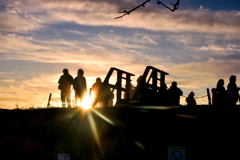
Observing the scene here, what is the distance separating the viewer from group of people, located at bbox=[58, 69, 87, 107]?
13664mm

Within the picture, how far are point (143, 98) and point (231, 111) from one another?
3.39 metres

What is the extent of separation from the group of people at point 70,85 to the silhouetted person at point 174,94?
3.39m

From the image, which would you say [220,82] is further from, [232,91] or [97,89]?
[97,89]

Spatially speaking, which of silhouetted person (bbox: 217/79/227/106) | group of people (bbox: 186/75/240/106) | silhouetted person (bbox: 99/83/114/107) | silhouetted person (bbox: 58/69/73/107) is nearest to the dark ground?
group of people (bbox: 186/75/240/106)

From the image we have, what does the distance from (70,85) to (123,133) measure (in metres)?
3.57

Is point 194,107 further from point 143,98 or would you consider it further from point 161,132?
point 143,98

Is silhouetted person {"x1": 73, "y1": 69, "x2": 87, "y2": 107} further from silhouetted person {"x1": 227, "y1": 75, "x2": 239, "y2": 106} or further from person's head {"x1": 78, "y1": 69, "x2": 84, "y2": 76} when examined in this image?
silhouetted person {"x1": 227, "y1": 75, "x2": 239, "y2": 106}

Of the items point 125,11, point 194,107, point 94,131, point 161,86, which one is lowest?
point 94,131

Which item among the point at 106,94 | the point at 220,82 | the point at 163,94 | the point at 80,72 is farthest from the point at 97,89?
the point at 220,82

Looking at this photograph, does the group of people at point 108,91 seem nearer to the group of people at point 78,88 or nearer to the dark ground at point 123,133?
the group of people at point 78,88

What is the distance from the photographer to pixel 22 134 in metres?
12.8

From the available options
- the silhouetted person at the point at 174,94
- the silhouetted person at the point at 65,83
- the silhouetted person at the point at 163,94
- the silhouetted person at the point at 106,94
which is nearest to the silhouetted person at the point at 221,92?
the silhouetted person at the point at 174,94

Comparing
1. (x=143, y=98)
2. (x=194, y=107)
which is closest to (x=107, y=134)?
(x=143, y=98)

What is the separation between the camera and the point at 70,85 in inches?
556
